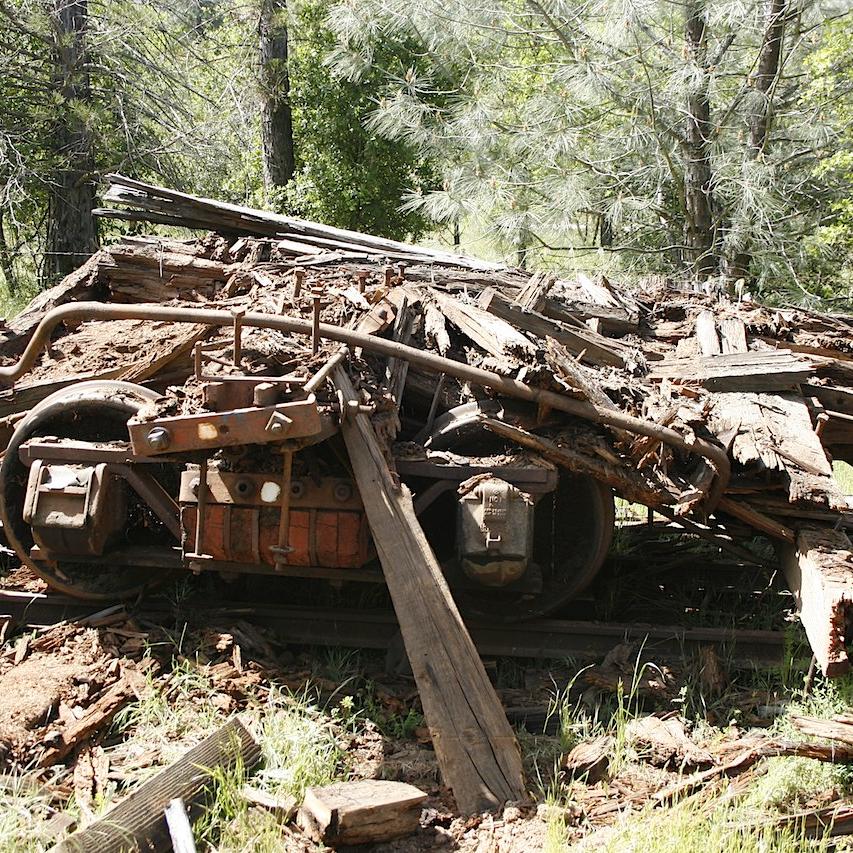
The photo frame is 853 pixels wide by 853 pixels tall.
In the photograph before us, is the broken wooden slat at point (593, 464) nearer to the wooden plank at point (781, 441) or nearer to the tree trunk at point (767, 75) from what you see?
the wooden plank at point (781, 441)

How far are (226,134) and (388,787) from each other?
14177mm

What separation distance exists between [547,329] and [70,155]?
991cm

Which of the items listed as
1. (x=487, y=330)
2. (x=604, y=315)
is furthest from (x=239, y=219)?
(x=487, y=330)

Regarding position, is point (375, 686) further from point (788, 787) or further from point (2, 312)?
point (2, 312)

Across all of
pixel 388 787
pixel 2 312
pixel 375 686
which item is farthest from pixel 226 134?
pixel 388 787

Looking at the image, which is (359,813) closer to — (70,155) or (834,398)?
(834,398)

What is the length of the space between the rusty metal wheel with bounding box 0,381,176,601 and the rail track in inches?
5.3

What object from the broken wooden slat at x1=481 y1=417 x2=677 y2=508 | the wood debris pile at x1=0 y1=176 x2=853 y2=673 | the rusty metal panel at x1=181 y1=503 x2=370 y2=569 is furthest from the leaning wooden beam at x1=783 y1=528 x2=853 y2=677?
the rusty metal panel at x1=181 y1=503 x2=370 y2=569

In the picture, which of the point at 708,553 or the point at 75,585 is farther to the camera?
the point at 708,553

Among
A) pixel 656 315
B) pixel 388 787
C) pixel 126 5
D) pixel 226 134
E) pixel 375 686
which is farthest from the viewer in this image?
pixel 226 134

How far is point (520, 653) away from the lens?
5426 mm

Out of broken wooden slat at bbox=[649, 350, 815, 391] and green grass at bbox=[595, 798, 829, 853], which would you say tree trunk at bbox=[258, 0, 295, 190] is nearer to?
broken wooden slat at bbox=[649, 350, 815, 391]

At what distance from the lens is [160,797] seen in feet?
12.1

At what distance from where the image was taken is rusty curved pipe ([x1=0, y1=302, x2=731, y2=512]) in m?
5.02
